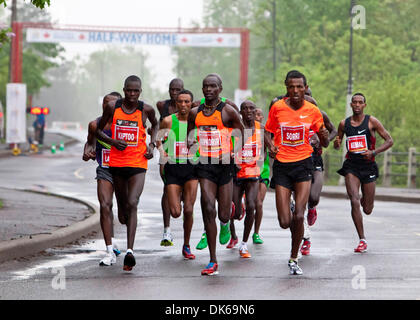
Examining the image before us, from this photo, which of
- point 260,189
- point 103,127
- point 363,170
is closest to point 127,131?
point 103,127

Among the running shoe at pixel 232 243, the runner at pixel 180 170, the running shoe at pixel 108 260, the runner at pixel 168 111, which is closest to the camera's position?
the running shoe at pixel 108 260

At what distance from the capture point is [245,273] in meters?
9.81

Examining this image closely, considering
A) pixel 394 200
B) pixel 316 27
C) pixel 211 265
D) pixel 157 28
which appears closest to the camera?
pixel 211 265

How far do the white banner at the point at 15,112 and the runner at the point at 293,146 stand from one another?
37.1 m

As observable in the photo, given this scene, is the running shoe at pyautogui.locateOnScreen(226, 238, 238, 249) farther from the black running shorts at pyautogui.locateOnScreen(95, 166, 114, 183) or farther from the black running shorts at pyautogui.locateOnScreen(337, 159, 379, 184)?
the black running shorts at pyautogui.locateOnScreen(95, 166, 114, 183)

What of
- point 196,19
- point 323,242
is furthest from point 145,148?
point 196,19

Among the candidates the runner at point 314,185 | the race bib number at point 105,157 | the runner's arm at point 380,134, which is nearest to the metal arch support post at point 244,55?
the runner's arm at point 380,134

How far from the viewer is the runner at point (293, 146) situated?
991cm

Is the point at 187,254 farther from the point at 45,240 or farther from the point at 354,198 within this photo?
the point at 354,198

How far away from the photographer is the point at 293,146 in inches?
394

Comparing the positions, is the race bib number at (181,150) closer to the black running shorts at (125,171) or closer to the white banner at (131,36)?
the black running shorts at (125,171)

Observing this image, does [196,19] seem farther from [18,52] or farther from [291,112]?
[291,112]

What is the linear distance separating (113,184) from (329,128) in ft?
8.43

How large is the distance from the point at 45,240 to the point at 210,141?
3137 mm
